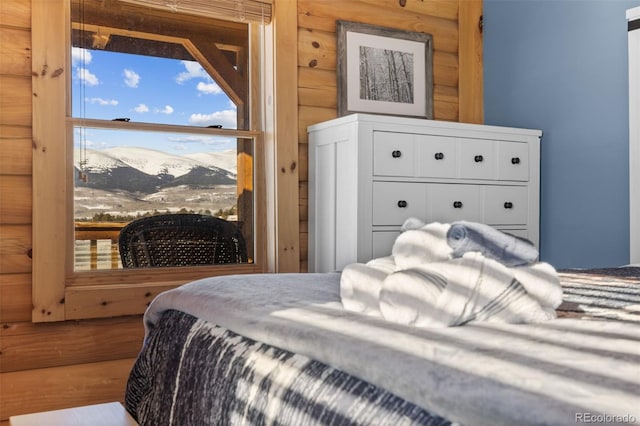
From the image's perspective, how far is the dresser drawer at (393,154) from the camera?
282 cm

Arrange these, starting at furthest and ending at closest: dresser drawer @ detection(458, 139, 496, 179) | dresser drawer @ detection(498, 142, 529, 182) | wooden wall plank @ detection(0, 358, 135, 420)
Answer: dresser drawer @ detection(498, 142, 529, 182)
dresser drawer @ detection(458, 139, 496, 179)
wooden wall plank @ detection(0, 358, 135, 420)

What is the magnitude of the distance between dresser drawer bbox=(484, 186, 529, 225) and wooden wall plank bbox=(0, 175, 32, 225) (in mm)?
2080

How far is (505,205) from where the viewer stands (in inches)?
125

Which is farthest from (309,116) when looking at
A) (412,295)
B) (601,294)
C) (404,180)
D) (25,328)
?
(412,295)

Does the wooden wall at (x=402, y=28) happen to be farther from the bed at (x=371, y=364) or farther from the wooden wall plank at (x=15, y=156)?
the bed at (x=371, y=364)

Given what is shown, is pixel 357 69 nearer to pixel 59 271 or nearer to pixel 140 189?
pixel 140 189

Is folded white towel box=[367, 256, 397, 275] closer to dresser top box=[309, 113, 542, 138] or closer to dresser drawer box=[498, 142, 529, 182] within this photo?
dresser top box=[309, 113, 542, 138]

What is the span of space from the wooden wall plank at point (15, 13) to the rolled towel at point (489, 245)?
2.29 metres

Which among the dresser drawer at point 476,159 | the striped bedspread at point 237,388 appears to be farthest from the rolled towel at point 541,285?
the dresser drawer at point 476,159

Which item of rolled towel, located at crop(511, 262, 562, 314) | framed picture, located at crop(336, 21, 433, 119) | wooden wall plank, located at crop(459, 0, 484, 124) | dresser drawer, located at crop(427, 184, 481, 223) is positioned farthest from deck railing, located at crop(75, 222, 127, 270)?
rolled towel, located at crop(511, 262, 562, 314)

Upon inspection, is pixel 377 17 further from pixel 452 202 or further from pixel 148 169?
pixel 148 169

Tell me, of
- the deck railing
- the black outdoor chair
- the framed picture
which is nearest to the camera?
the deck railing

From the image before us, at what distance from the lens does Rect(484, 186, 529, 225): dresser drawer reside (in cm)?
312

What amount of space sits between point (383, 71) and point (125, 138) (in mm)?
1414
